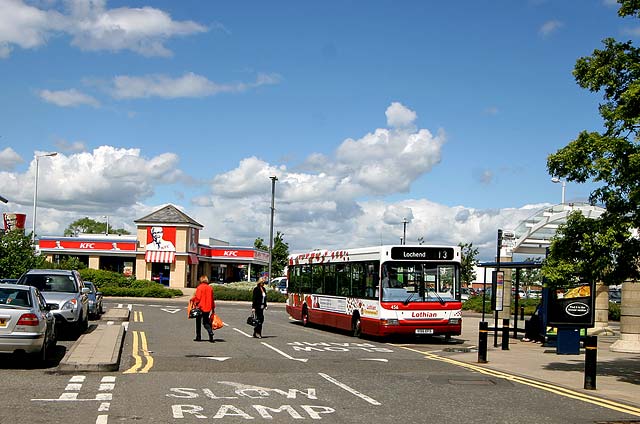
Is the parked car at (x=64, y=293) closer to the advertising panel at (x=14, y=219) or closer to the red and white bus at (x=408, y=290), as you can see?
the red and white bus at (x=408, y=290)

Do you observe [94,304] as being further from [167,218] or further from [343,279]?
[167,218]

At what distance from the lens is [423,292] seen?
23203 millimetres

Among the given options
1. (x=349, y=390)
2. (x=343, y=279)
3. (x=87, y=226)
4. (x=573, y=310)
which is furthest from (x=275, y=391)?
(x=87, y=226)

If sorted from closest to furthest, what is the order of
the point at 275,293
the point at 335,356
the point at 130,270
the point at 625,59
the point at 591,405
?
the point at 591,405, the point at 625,59, the point at 335,356, the point at 275,293, the point at 130,270

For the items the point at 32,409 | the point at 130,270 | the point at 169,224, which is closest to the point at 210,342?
the point at 32,409

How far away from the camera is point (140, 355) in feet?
58.1

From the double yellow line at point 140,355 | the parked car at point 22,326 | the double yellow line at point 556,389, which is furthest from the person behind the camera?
the double yellow line at point 140,355

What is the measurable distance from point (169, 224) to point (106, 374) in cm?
5505

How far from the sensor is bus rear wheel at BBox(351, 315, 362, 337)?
976 inches

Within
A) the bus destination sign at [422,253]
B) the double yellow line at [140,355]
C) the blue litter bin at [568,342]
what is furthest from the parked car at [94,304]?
the blue litter bin at [568,342]

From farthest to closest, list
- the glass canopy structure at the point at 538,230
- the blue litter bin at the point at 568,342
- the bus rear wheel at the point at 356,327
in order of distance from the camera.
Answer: the glass canopy structure at the point at 538,230 → the bus rear wheel at the point at 356,327 → the blue litter bin at the point at 568,342

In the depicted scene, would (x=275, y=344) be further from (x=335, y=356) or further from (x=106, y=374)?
(x=106, y=374)

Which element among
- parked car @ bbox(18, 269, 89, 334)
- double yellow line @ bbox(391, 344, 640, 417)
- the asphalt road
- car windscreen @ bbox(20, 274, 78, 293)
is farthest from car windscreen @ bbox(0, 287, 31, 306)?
double yellow line @ bbox(391, 344, 640, 417)

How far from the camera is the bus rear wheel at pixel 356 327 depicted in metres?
24.8
